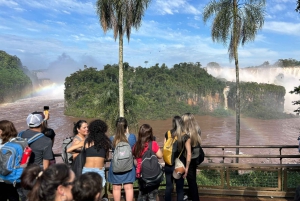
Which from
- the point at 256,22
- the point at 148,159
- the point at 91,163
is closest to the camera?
the point at 91,163

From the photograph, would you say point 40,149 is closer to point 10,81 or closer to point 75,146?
point 75,146

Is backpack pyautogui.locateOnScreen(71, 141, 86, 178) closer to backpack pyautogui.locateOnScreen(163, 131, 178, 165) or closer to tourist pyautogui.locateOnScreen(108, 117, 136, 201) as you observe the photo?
tourist pyautogui.locateOnScreen(108, 117, 136, 201)

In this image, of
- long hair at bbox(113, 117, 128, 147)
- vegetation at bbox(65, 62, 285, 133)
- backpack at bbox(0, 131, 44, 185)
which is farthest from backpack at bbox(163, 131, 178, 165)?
vegetation at bbox(65, 62, 285, 133)

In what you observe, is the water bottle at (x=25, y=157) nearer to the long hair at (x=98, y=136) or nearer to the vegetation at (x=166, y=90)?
the long hair at (x=98, y=136)

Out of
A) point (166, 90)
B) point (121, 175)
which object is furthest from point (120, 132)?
point (166, 90)

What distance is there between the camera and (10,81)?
227 feet

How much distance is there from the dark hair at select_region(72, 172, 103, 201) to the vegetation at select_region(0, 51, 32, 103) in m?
68.4

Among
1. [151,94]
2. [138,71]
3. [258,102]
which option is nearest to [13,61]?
[138,71]

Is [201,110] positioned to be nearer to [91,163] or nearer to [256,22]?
[256,22]

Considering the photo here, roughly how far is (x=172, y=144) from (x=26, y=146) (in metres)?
1.73

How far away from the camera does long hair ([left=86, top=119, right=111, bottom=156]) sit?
10.2 feet

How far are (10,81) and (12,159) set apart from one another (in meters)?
74.4

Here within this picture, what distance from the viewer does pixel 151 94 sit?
47.8 metres

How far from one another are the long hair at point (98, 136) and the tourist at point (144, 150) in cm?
43
